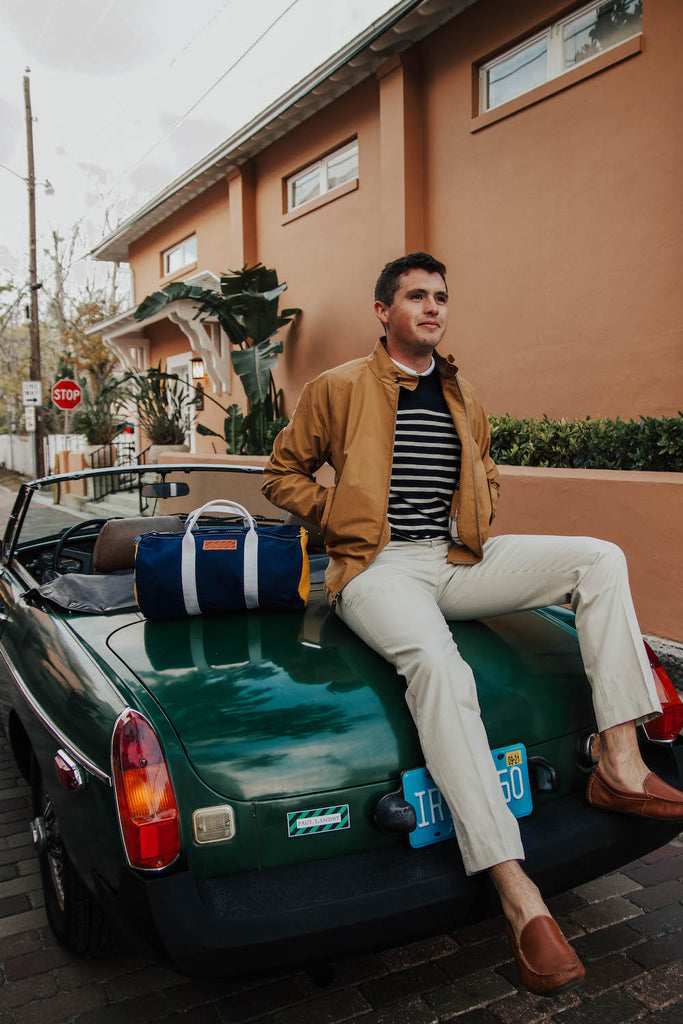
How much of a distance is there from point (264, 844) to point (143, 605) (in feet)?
3.07

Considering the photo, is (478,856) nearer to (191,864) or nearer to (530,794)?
(530,794)

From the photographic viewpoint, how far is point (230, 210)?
13.2 metres

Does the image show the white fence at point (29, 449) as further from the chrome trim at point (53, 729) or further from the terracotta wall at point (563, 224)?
the chrome trim at point (53, 729)

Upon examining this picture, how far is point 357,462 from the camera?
99.9 inches

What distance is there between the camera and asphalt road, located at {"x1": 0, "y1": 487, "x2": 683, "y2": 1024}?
1969 mm

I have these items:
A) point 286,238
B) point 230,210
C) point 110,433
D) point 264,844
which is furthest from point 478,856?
point 110,433

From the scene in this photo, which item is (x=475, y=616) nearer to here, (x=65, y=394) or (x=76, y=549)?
(x=76, y=549)

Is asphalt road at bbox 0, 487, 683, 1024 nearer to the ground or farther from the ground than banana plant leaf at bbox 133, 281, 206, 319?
nearer to the ground

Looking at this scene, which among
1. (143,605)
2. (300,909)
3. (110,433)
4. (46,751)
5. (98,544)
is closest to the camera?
(300,909)

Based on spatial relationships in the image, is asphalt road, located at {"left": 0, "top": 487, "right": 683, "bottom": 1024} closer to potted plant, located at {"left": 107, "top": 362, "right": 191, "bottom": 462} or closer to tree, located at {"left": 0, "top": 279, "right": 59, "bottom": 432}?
potted plant, located at {"left": 107, "top": 362, "right": 191, "bottom": 462}

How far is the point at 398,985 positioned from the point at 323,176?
36.4 feet

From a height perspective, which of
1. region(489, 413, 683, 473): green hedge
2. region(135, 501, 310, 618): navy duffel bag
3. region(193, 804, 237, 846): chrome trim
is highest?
region(489, 413, 683, 473): green hedge

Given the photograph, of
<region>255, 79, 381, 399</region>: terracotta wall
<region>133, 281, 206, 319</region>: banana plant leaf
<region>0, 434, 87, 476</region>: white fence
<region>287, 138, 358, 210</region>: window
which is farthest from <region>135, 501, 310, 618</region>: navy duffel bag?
<region>0, 434, 87, 476</region>: white fence

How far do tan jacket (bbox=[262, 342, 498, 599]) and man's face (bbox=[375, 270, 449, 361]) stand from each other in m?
0.09
